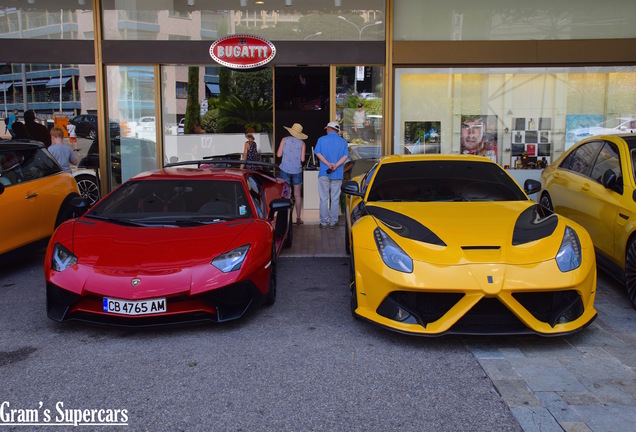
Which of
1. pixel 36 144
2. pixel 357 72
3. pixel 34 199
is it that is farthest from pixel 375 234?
pixel 357 72

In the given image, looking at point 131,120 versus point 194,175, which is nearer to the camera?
point 194,175

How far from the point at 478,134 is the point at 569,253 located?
703cm

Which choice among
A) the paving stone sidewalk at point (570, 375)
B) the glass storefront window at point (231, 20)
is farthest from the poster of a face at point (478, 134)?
the paving stone sidewalk at point (570, 375)

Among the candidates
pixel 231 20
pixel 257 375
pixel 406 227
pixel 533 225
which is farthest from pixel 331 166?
pixel 257 375

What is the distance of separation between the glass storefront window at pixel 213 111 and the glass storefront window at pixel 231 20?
0.70 m

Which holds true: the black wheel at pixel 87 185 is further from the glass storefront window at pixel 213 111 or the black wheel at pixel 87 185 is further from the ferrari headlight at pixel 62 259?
the ferrari headlight at pixel 62 259

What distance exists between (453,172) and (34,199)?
16.1ft

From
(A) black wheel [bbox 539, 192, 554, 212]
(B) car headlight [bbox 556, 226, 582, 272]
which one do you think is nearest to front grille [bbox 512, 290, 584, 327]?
(B) car headlight [bbox 556, 226, 582, 272]

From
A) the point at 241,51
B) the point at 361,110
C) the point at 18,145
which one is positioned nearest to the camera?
the point at 18,145

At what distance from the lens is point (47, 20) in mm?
10992

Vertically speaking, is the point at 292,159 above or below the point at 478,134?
below

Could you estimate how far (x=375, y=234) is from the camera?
16.2ft

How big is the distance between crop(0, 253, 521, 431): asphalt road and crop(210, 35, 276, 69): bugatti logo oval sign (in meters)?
6.46

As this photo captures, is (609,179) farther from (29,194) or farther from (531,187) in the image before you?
(29,194)
